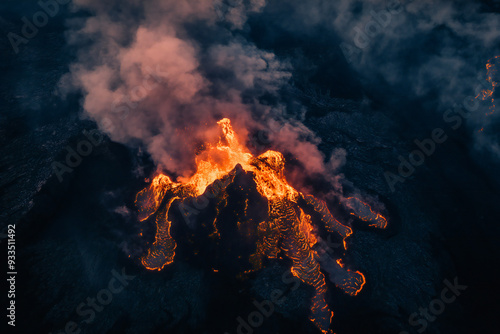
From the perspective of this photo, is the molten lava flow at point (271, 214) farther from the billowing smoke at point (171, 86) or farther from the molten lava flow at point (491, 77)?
the molten lava flow at point (491, 77)

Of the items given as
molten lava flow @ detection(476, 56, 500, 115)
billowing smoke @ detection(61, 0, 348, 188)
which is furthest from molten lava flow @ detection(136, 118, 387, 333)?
molten lava flow @ detection(476, 56, 500, 115)

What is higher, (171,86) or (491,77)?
(491,77)

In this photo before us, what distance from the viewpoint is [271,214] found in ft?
37.4

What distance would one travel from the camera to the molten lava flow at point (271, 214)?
1032cm

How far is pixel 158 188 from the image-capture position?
11570mm

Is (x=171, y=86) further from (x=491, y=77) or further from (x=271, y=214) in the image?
(x=491, y=77)

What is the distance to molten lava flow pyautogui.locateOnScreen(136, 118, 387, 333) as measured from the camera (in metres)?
10.3

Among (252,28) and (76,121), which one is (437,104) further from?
(76,121)

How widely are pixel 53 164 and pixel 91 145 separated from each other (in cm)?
184

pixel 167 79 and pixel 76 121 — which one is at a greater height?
pixel 167 79

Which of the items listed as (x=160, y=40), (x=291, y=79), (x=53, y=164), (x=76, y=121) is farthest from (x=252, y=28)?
(x=53, y=164)

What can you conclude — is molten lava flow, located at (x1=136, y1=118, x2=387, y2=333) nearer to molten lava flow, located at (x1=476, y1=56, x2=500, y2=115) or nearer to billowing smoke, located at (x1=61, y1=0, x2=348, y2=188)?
billowing smoke, located at (x1=61, y1=0, x2=348, y2=188)

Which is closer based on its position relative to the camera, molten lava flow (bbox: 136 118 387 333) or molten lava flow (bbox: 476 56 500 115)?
molten lava flow (bbox: 136 118 387 333)

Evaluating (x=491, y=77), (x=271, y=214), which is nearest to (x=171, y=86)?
(x=271, y=214)
